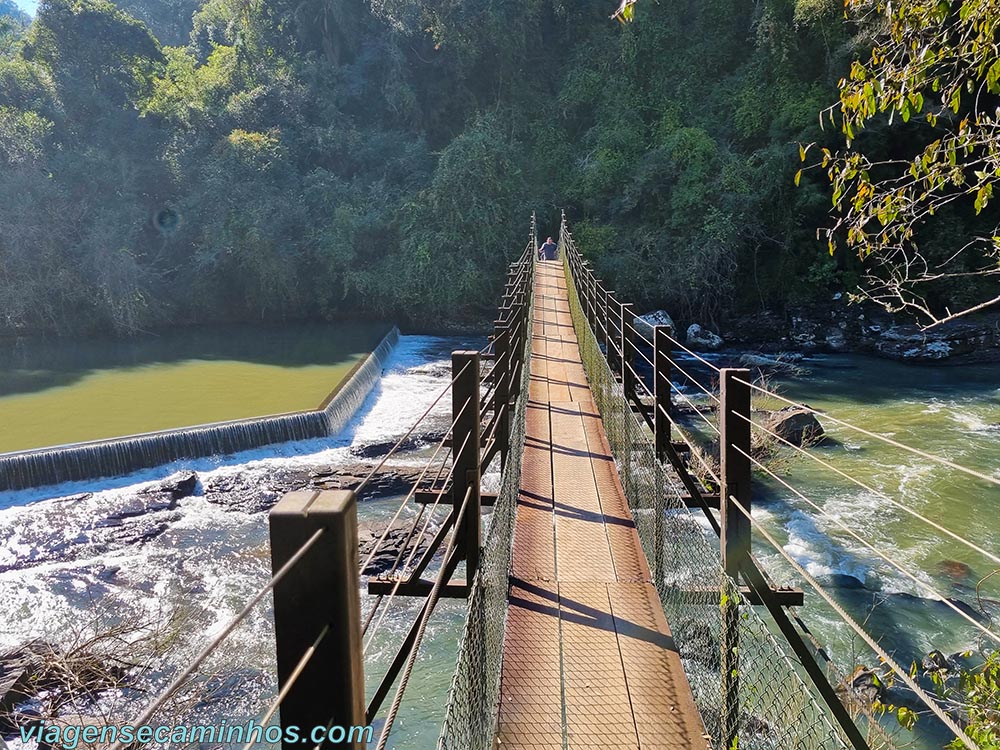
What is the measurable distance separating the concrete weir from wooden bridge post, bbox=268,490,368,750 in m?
10.6

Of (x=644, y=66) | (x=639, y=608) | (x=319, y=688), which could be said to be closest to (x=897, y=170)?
(x=644, y=66)

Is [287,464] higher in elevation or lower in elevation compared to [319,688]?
lower

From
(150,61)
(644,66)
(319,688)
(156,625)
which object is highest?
(150,61)

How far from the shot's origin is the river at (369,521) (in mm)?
6590

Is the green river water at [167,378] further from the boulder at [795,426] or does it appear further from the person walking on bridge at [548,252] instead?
the boulder at [795,426]

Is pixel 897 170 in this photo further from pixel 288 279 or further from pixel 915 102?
pixel 915 102

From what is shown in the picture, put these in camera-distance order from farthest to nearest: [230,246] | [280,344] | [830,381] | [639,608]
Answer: [230,246] → [280,344] → [830,381] → [639,608]

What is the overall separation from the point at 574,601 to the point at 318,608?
2462 millimetres

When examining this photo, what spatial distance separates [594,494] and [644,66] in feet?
70.2

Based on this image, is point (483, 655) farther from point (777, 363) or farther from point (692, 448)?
point (777, 363)

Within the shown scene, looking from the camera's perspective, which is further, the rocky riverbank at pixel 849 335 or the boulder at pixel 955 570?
the rocky riverbank at pixel 849 335

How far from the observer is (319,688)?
1191 millimetres

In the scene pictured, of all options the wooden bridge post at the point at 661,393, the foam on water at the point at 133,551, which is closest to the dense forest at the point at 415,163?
the foam on water at the point at 133,551

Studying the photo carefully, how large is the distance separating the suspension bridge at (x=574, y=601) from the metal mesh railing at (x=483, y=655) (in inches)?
0.5
